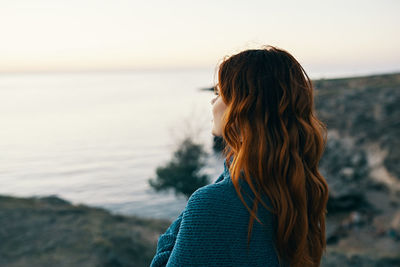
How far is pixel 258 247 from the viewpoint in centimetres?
126

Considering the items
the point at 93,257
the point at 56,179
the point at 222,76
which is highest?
the point at 222,76

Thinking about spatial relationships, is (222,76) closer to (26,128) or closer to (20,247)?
(20,247)

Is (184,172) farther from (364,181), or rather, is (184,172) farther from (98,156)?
(98,156)

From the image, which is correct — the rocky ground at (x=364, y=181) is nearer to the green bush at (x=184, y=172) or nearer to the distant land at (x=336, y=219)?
the distant land at (x=336, y=219)

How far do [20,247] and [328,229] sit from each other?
10.5 meters

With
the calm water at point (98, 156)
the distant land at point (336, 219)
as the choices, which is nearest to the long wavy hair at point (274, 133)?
the distant land at point (336, 219)

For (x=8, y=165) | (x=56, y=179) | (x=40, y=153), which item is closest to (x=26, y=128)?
(x=40, y=153)

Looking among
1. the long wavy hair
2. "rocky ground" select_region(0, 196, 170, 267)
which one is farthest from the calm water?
the long wavy hair

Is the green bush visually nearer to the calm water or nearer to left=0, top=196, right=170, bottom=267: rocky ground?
the calm water

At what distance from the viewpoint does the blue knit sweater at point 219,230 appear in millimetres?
1193

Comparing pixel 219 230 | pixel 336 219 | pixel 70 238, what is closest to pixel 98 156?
pixel 336 219

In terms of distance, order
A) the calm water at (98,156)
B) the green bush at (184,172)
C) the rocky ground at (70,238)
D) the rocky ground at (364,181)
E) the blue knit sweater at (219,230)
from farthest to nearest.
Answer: the calm water at (98,156) → the green bush at (184,172) → the rocky ground at (364,181) → the rocky ground at (70,238) → the blue knit sweater at (219,230)

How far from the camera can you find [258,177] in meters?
1.24

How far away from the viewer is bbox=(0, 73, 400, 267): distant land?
231 inches
